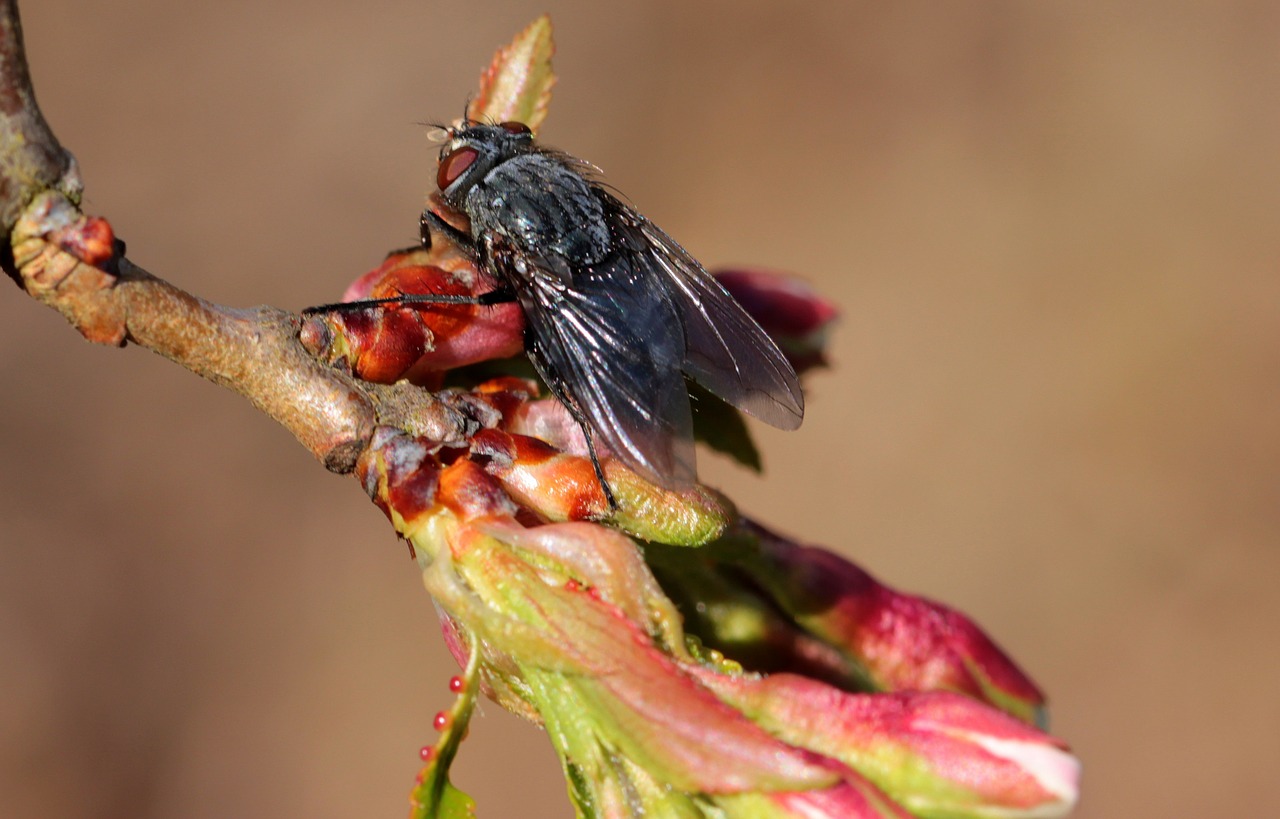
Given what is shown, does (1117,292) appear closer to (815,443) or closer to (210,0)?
(815,443)

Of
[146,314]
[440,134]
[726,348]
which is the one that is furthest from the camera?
[440,134]

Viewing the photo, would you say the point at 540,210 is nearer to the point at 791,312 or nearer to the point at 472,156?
the point at 472,156

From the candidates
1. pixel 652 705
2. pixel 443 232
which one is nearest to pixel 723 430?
pixel 443 232

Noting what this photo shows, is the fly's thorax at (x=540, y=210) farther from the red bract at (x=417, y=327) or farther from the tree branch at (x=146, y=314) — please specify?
the tree branch at (x=146, y=314)

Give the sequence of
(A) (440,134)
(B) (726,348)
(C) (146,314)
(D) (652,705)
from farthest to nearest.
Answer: (A) (440,134) < (B) (726,348) < (C) (146,314) < (D) (652,705)

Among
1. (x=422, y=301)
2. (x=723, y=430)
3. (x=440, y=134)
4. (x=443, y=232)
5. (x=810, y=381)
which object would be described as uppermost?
(x=810, y=381)

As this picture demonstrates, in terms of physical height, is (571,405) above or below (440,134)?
below

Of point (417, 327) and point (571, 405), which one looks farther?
point (571, 405)
